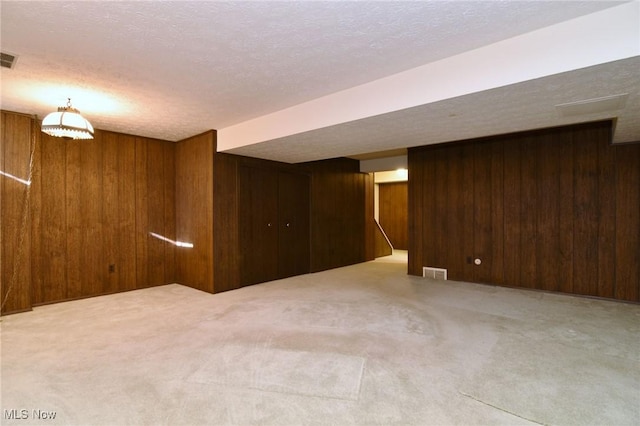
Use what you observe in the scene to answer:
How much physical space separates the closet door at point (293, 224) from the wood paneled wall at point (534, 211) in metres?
2.12

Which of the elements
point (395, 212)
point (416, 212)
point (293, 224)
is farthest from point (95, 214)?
point (395, 212)

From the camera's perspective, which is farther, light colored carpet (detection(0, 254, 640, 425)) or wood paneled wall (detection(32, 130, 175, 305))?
wood paneled wall (detection(32, 130, 175, 305))

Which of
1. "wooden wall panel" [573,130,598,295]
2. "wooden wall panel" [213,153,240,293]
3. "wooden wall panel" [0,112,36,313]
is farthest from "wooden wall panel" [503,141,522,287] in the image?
"wooden wall panel" [0,112,36,313]

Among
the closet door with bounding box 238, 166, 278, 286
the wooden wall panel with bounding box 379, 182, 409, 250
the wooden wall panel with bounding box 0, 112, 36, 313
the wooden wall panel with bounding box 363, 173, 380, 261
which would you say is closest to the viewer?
the wooden wall panel with bounding box 0, 112, 36, 313

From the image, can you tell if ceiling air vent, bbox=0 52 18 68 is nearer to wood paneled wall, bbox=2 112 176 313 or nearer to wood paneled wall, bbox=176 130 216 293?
wood paneled wall, bbox=2 112 176 313

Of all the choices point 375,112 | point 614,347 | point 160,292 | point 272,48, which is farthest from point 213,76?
point 614,347

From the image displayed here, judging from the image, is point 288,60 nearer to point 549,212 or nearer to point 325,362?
point 325,362

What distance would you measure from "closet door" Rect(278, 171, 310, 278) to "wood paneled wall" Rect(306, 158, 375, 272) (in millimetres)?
208

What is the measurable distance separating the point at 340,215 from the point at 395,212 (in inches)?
150

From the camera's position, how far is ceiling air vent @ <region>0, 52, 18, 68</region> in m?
2.54

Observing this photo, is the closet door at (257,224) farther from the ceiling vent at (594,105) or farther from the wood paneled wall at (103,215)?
the ceiling vent at (594,105)

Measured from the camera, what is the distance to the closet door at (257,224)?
17.0 ft

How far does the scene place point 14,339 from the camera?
306 centimetres

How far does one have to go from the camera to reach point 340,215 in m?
7.18
